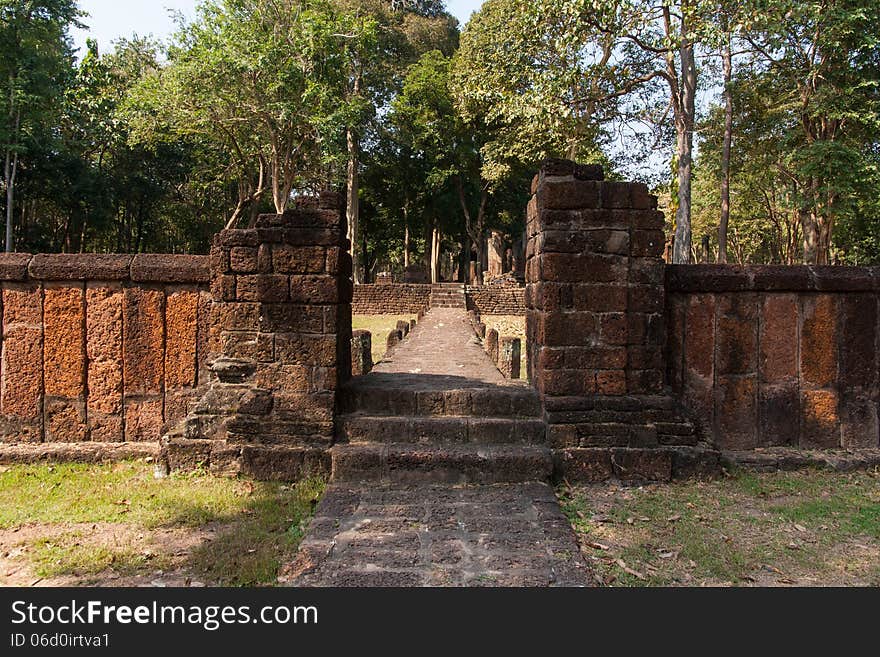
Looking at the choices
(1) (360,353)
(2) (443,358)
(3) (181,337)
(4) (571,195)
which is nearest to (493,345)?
(2) (443,358)

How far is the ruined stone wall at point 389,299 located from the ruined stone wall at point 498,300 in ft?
7.11

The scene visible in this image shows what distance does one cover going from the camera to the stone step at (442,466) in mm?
4387

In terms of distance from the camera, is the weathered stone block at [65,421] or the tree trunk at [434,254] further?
the tree trunk at [434,254]

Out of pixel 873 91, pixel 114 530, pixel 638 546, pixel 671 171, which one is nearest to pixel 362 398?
pixel 114 530

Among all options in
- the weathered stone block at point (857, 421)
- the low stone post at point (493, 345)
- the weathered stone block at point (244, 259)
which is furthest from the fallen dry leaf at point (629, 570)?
the low stone post at point (493, 345)

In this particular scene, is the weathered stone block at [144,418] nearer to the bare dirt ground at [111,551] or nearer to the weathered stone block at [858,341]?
the bare dirt ground at [111,551]

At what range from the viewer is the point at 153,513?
3918 mm

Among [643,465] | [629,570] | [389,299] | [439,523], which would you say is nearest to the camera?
[629,570]

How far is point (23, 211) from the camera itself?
26.5 metres

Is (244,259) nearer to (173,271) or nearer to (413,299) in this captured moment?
(173,271)

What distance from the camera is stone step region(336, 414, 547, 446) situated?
4652 mm

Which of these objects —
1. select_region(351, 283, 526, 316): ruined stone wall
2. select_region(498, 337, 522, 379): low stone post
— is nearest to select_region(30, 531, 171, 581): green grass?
select_region(498, 337, 522, 379): low stone post

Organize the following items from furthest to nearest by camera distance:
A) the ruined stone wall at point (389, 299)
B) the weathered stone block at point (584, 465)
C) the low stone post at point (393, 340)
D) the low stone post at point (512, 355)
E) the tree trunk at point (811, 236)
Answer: the ruined stone wall at point (389, 299) < the tree trunk at point (811, 236) < the low stone post at point (393, 340) < the low stone post at point (512, 355) < the weathered stone block at point (584, 465)

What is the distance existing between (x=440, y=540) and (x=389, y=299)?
76.0 ft
